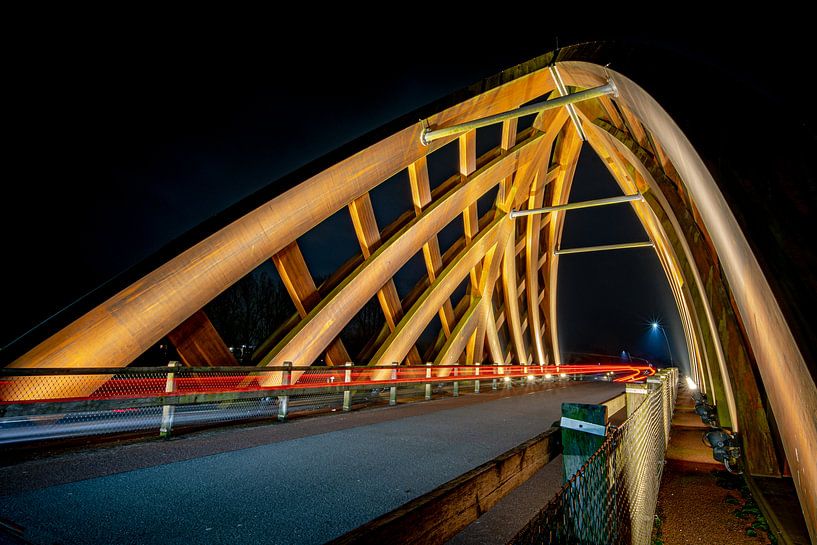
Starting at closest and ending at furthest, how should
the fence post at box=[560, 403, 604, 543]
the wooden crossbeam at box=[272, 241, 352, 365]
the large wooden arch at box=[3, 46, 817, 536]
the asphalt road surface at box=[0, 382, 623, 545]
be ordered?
1. the fence post at box=[560, 403, 604, 543]
2. the asphalt road surface at box=[0, 382, 623, 545]
3. the large wooden arch at box=[3, 46, 817, 536]
4. the wooden crossbeam at box=[272, 241, 352, 365]

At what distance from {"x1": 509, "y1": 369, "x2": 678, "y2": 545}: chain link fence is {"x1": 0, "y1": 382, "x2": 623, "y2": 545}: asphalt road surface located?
63.5 inches

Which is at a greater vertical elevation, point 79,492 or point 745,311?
point 745,311

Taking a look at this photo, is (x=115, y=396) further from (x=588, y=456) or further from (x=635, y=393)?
(x=635, y=393)

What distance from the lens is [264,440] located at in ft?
18.6

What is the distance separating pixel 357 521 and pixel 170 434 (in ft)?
12.8

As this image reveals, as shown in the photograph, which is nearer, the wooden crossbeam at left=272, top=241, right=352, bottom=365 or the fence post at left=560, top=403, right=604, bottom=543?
the fence post at left=560, top=403, right=604, bottom=543

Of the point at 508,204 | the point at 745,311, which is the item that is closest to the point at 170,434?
the point at 745,311

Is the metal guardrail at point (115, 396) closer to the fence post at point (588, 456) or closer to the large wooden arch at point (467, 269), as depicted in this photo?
Result: the large wooden arch at point (467, 269)

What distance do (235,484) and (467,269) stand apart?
668 inches

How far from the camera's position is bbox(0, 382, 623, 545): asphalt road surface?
2.76m

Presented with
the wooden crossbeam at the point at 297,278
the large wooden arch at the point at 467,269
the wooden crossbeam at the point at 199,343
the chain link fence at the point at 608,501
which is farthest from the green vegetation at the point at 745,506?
the wooden crossbeam at the point at 199,343

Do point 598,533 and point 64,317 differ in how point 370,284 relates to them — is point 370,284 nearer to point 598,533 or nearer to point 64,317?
point 64,317

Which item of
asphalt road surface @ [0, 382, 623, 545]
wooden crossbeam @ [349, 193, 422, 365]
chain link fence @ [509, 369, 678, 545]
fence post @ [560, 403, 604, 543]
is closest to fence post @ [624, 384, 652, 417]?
chain link fence @ [509, 369, 678, 545]

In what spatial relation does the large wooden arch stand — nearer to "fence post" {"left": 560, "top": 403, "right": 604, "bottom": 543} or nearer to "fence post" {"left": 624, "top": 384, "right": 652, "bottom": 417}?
"fence post" {"left": 560, "top": 403, "right": 604, "bottom": 543}
